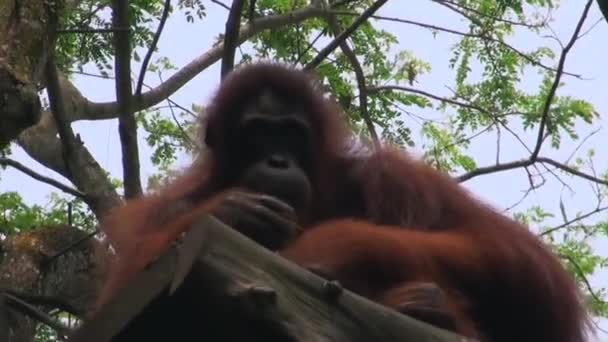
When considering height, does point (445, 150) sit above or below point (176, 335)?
above

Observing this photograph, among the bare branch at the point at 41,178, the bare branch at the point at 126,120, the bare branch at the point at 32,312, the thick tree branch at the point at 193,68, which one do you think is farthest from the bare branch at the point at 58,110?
the thick tree branch at the point at 193,68

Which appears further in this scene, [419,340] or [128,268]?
[128,268]

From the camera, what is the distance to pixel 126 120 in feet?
16.8

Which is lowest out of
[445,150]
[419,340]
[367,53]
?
[419,340]

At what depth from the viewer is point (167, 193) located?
4.14m

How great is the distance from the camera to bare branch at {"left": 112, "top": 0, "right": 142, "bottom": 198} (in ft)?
16.7

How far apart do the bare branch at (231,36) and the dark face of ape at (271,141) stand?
39.7 inches

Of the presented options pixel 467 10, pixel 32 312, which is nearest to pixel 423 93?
pixel 467 10

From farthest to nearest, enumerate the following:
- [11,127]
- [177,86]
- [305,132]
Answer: [177,86] → [11,127] → [305,132]

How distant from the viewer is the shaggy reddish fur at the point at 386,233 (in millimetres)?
3340

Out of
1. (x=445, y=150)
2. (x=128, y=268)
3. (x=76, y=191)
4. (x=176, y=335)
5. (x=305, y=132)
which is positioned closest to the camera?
(x=176, y=335)

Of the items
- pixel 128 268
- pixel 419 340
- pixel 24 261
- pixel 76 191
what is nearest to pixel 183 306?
pixel 419 340

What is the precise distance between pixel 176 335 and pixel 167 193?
1.25 meters

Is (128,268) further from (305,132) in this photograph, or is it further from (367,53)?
(367,53)
